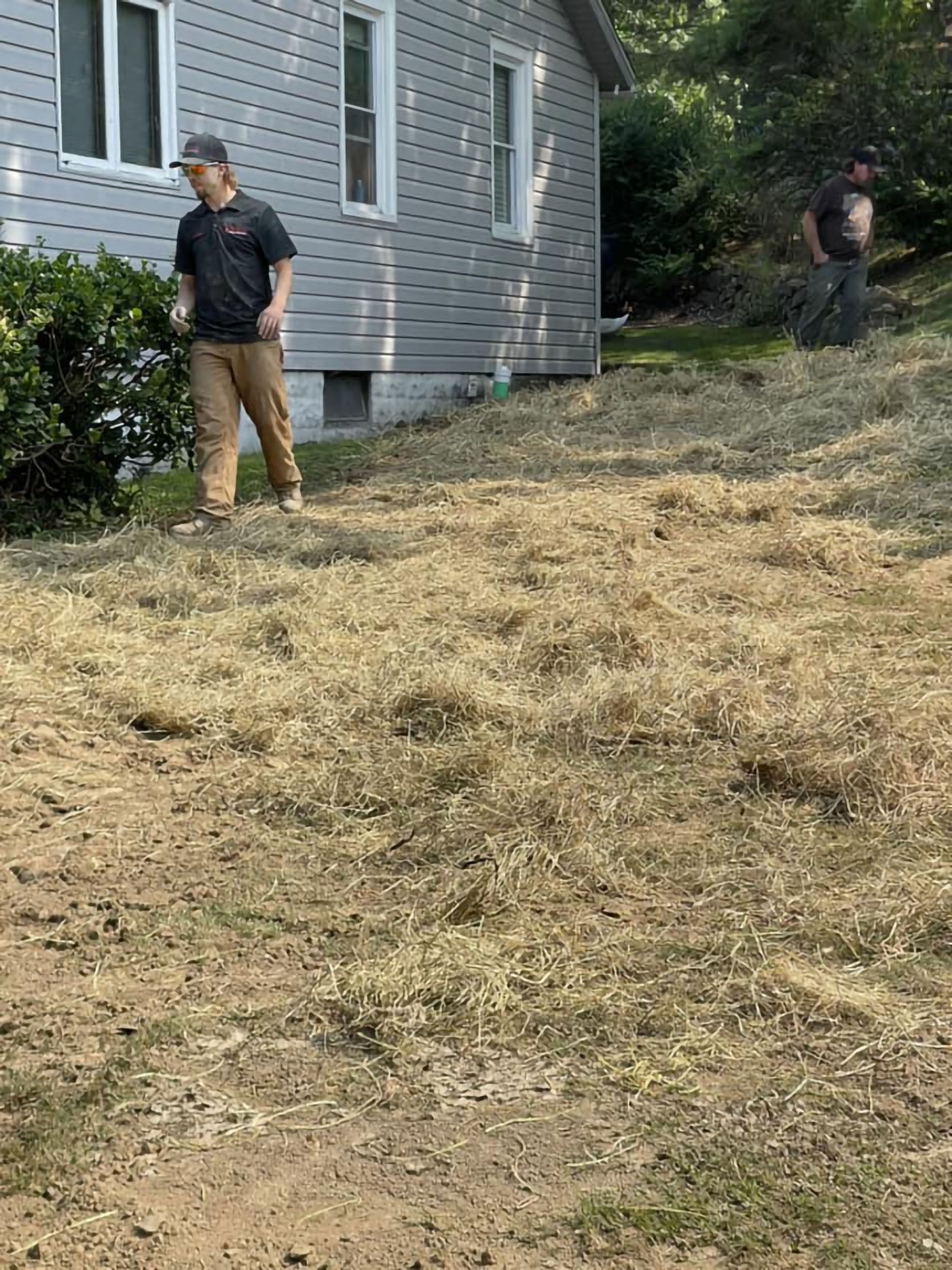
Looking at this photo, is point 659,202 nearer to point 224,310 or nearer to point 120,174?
point 120,174

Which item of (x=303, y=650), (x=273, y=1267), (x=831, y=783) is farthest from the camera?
(x=303, y=650)


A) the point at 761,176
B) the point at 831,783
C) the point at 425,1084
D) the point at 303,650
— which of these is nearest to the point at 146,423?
the point at 303,650

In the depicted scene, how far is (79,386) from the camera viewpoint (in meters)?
7.44

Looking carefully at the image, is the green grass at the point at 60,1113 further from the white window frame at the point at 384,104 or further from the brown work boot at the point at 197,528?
the white window frame at the point at 384,104

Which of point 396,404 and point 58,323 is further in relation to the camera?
point 396,404

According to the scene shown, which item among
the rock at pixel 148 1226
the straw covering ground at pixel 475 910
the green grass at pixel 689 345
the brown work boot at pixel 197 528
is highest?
the green grass at pixel 689 345

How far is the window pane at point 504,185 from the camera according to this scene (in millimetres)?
15117

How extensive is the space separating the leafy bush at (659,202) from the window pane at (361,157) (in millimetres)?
9581

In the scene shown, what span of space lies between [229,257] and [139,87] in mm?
3225

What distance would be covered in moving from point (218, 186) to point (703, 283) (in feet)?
51.9

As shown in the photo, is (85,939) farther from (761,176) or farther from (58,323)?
(761,176)

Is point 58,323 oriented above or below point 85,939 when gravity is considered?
above

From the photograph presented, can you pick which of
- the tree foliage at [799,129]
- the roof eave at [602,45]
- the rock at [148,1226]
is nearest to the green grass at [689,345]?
the tree foliage at [799,129]

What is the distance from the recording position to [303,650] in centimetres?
534
